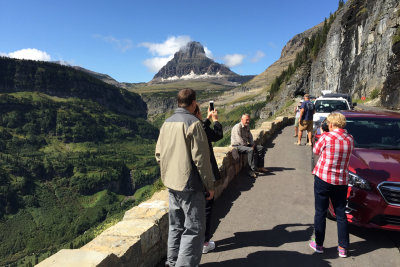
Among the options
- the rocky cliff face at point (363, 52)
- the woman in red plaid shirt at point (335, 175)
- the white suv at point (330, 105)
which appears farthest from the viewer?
the rocky cliff face at point (363, 52)

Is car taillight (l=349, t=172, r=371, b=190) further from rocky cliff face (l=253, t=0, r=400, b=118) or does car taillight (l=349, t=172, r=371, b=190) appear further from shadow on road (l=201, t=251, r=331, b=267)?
rocky cliff face (l=253, t=0, r=400, b=118)

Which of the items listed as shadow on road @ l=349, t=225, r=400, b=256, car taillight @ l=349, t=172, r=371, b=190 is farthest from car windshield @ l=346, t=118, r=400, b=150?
shadow on road @ l=349, t=225, r=400, b=256

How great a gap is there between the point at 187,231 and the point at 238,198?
147 inches

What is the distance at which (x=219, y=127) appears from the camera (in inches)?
145

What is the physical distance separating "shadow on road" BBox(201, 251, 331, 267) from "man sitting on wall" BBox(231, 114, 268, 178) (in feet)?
14.1

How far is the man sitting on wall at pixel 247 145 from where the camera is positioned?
28.5ft

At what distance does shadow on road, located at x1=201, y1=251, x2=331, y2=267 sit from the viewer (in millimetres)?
4020

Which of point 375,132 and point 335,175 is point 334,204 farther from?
point 375,132

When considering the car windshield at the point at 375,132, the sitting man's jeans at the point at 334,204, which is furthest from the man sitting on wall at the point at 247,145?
the sitting man's jeans at the point at 334,204

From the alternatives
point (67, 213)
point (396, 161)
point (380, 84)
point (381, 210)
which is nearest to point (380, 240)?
point (381, 210)

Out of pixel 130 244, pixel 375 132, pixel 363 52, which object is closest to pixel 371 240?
pixel 375 132

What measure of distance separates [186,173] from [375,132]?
496 centimetres

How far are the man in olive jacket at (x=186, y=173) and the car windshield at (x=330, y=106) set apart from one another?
12.9m

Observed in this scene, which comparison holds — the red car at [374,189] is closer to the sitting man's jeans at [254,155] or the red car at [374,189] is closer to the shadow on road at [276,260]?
the shadow on road at [276,260]
